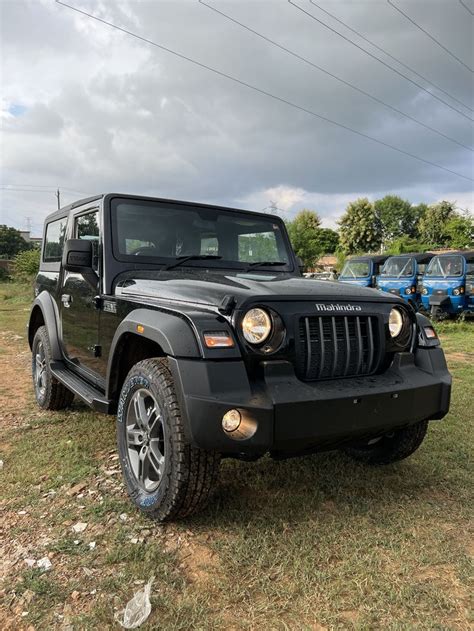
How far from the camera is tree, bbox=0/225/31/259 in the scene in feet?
199

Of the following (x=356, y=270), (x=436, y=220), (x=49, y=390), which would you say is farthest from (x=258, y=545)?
(x=436, y=220)

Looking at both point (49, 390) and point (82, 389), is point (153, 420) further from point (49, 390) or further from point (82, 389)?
point (49, 390)

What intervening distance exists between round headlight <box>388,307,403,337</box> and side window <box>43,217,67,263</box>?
3.03 meters

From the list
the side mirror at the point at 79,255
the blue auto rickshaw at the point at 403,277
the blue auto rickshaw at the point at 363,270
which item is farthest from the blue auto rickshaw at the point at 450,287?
the side mirror at the point at 79,255

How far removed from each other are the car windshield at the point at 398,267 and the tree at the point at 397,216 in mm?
58400

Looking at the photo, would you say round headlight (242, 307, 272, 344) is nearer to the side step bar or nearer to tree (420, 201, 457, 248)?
the side step bar

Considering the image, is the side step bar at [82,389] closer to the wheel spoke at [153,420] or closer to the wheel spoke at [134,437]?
the wheel spoke at [134,437]

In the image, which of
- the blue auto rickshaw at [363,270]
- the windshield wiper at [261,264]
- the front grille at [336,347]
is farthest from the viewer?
the blue auto rickshaw at [363,270]

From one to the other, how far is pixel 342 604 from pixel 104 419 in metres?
2.78

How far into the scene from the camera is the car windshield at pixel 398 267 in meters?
14.3

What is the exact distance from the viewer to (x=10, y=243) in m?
61.5

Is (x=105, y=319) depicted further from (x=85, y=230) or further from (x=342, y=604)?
(x=342, y=604)

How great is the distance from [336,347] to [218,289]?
700 millimetres

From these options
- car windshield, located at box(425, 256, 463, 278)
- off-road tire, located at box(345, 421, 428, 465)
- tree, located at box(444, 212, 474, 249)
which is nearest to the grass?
off-road tire, located at box(345, 421, 428, 465)
